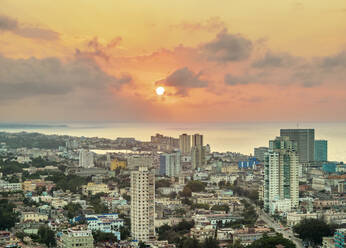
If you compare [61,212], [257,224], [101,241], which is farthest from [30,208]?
[257,224]

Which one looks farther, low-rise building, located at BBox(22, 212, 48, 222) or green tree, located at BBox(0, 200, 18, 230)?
low-rise building, located at BBox(22, 212, 48, 222)

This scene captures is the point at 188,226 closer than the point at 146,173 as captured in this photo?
No

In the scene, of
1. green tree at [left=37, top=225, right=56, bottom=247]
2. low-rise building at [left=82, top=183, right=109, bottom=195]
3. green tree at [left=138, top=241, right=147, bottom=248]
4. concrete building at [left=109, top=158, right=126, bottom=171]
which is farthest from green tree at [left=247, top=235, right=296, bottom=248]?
concrete building at [left=109, top=158, right=126, bottom=171]

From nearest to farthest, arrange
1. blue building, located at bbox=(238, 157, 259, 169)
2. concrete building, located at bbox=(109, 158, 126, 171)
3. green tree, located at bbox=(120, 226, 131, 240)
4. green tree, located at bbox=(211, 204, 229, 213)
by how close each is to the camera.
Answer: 1. green tree, located at bbox=(120, 226, 131, 240)
2. green tree, located at bbox=(211, 204, 229, 213)
3. concrete building, located at bbox=(109, 158, 126, 171)
4. blue building, located at bbox=(238, 157, 259, 169)

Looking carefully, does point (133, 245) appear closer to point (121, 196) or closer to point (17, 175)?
point (121, 196)

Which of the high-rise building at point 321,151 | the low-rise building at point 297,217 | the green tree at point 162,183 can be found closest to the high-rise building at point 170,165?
the green tree at point 162,183

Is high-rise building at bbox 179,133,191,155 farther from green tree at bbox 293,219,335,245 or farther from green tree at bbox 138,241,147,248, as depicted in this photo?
green tree at bbox 138,241,147,248
